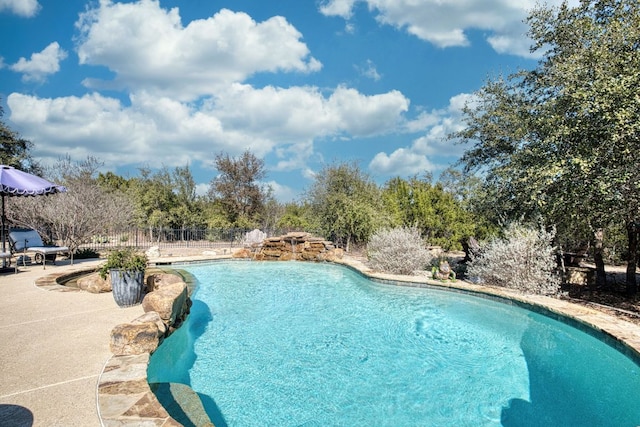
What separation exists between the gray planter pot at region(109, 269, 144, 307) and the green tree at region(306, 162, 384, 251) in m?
10.4

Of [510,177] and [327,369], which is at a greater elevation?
[510,177]

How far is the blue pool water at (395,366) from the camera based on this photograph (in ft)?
12.0

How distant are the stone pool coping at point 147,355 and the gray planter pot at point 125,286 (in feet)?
6.38

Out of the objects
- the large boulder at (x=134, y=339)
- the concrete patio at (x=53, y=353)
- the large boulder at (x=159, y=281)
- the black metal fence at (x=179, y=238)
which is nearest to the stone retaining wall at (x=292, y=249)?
the black metal fence at (x=179, y=238)

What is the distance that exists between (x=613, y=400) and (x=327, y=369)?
314cm

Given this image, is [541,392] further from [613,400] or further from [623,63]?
[623,63]

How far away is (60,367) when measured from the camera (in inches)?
135

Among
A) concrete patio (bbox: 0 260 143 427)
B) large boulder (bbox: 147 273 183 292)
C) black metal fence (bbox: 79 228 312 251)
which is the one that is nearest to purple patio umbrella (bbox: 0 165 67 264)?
concrete patio (bbox: 0 260 143 427)

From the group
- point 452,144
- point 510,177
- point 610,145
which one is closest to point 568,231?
point 510,177

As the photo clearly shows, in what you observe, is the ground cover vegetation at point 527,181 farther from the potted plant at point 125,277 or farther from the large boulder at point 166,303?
the potted plant at point 125,277

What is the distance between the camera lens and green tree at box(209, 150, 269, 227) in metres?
22.8

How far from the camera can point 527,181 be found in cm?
766

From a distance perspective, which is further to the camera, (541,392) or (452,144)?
(452,144)

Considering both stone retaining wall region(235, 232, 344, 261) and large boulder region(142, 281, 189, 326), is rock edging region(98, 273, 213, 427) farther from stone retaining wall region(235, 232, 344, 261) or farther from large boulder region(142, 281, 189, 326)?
stone retaining wall region(235, 232, 344, 261)
